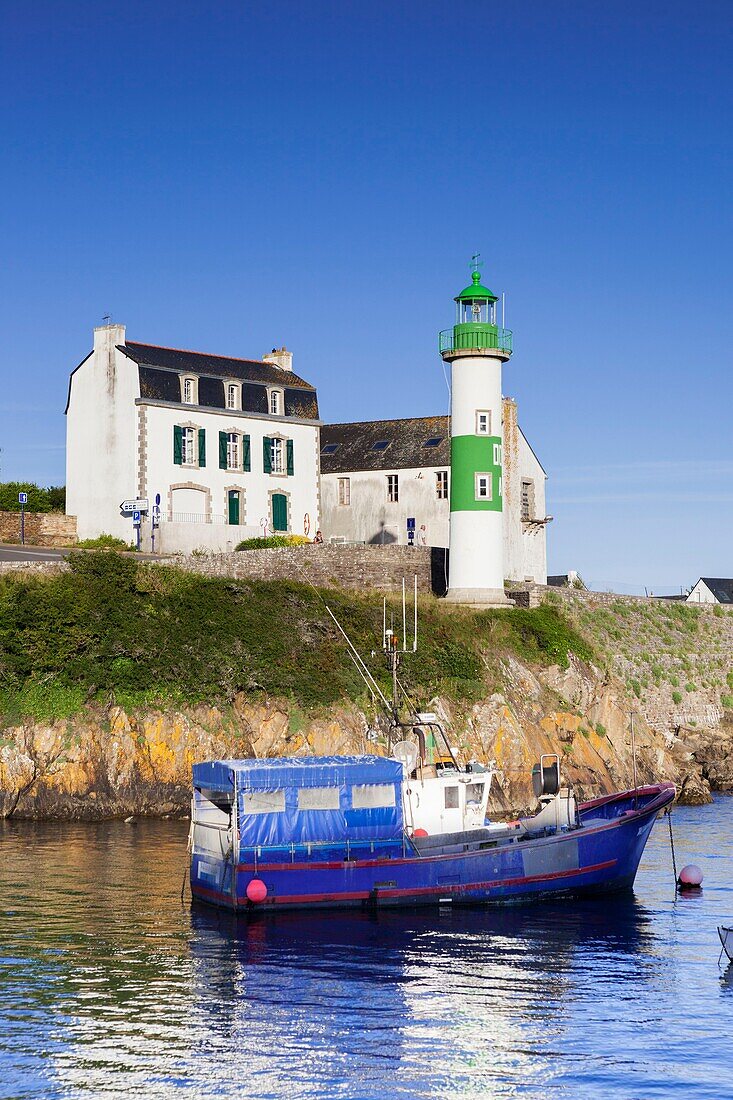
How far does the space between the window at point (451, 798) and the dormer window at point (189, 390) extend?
33.6 m

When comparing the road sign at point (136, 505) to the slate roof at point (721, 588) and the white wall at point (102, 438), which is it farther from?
the slate roof at point (721, 588)

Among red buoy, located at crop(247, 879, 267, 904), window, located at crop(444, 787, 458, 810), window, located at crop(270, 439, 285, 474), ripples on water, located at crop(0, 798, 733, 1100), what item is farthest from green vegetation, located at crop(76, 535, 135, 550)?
red buoy, located at crop(247, 879, 267, 904)

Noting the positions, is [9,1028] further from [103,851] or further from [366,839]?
[103,851]

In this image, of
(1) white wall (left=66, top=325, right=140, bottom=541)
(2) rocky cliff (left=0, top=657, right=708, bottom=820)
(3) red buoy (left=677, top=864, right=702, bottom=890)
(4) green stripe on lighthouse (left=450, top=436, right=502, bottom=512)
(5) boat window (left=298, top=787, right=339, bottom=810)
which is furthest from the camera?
(1) white wall (left=66, top=325, right=140, bottom=541)

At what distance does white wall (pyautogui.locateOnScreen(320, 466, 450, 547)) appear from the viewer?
71.9m

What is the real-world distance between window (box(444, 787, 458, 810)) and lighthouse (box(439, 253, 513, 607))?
21.2 meters

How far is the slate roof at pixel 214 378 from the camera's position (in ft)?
205

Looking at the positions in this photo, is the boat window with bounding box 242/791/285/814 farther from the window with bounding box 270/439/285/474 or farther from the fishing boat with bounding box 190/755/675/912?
the window with bounding box 270/439/285/474

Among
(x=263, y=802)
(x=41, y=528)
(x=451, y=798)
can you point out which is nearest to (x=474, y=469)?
(x=41, y=528)

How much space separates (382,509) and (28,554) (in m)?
23.9

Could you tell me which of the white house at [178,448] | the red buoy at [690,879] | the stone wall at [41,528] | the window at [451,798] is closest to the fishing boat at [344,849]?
the window at [451,798]

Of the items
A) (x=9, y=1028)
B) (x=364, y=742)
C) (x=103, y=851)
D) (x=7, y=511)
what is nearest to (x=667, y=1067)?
(x=9, y=1028)

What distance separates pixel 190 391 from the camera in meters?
63.7

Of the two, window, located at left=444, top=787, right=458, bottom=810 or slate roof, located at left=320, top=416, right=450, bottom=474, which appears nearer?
window, located at left=444, top=787, right=458, bottom=810
